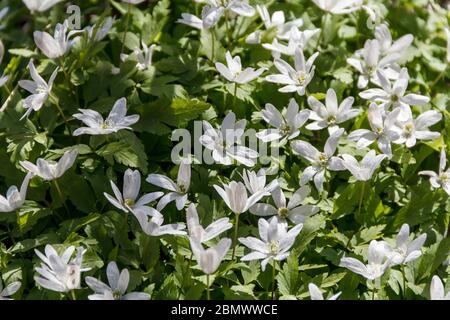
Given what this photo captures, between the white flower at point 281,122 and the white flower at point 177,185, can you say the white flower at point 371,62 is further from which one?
the white flower at point 177,185

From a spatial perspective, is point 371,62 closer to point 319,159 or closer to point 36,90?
point 319,159

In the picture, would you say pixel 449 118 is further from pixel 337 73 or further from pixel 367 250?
pixel 367 250

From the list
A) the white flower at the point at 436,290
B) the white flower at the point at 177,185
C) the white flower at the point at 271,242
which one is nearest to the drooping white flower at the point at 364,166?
the white flower at the point at 271,242

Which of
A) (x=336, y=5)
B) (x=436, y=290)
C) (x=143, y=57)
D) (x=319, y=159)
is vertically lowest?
(x=436, y=290)

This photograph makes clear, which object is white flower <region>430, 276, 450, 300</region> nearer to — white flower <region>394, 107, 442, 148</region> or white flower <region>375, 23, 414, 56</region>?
white flower <region>394, 107, 442, 148</region>

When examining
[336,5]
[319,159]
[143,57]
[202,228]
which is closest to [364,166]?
[319,159]
